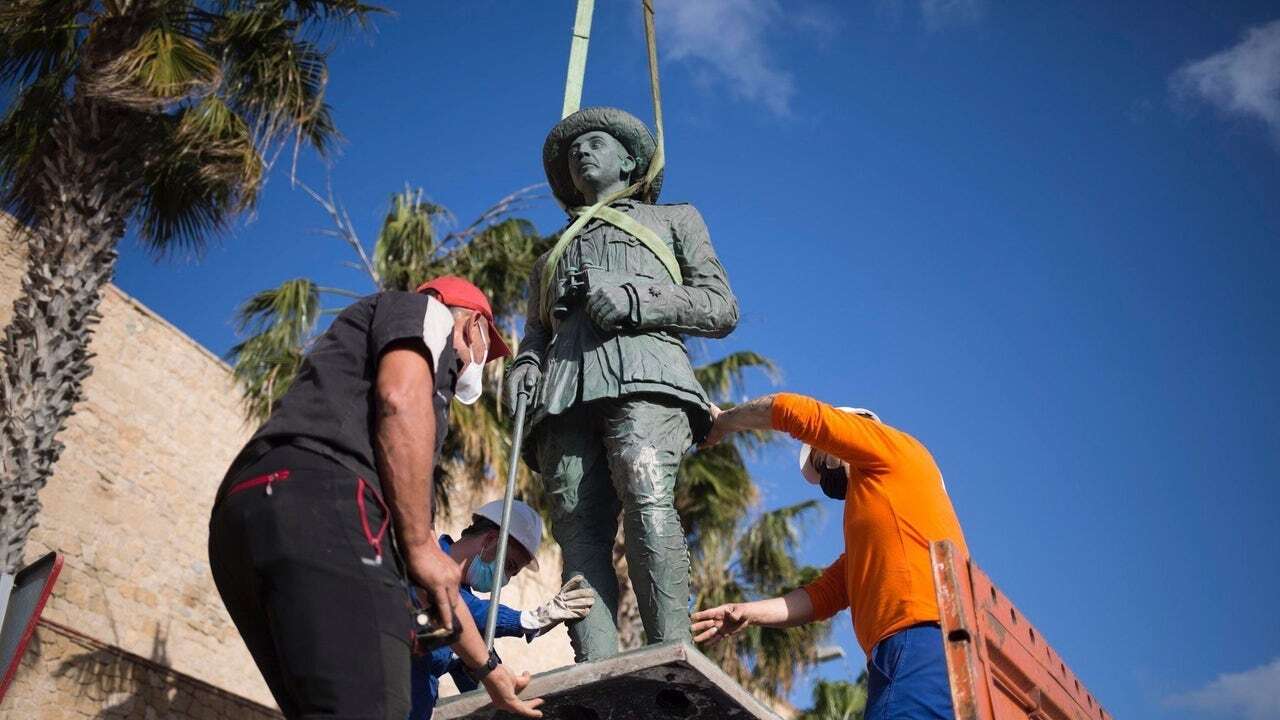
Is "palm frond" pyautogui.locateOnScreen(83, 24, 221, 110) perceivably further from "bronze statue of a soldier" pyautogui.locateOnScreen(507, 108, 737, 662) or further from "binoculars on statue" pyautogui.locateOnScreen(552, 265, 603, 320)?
"binoculars on statue" pyautogui.locateOnScreen(552, 265, 603, 320)

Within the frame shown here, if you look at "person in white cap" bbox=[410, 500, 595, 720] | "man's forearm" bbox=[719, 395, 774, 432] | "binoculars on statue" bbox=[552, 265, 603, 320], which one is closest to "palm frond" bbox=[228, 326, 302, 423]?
"person in white cap" bbox=[410, 500, 595, 720]

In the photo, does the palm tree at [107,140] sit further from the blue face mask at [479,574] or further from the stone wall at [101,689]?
the blue face mask at [479,574]

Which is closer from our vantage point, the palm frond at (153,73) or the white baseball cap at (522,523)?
the white baseball cap at (522,523)

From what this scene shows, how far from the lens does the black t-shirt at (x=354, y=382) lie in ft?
8.07

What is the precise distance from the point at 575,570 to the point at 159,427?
1454 cm

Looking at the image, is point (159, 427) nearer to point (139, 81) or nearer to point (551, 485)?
point (139, 81)

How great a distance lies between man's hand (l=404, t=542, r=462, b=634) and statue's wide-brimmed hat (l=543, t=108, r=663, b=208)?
3008 mm

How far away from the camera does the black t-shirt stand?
2.46 meters

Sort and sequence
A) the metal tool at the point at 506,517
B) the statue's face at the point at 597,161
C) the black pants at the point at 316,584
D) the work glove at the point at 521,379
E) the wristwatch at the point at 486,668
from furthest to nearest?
the statue's face at the point at 597,161 → the work glove at the point at 521,379 → the metal tool at the point at 506,517 → the wristwatch at the point at 486,668 → the black pants at the point at 316,584

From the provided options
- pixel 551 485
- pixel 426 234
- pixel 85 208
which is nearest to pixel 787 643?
pixel 426 234

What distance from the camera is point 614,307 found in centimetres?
449

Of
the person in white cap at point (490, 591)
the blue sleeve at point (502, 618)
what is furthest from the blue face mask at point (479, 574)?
the blue sleeve at point (502, 618)

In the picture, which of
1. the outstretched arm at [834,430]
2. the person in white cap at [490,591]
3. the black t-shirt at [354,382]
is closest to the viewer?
the black t-shirt at [354,382]

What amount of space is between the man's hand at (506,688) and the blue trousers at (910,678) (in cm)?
98
